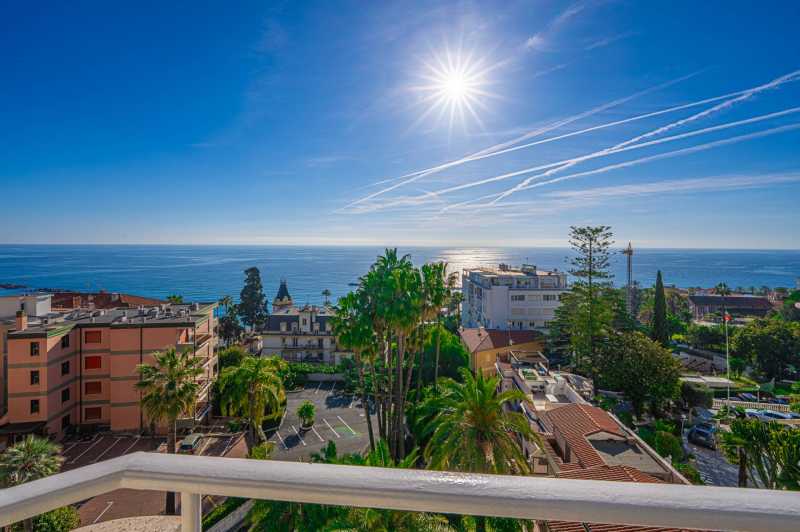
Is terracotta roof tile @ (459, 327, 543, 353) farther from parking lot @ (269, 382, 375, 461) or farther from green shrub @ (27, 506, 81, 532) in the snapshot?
green shrub @ (27, 506, 81, 532)

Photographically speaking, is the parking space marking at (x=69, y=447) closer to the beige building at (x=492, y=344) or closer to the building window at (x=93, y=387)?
the building window at (x=93, y=387)

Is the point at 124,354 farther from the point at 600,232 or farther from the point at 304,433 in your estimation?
the point at 600,232

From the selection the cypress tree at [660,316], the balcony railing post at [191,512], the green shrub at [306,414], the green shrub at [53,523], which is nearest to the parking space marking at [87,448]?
the green shrub at [306,414]

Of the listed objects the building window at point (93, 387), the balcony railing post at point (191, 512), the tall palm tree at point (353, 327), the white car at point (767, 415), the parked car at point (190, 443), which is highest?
the balcony railing post at point (191, 512)

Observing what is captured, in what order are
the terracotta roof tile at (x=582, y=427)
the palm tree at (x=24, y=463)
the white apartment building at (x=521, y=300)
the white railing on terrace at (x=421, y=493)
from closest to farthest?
the white railing on terrace at (x=421, y=493), the palm tree at (x=24, y=463), the terracotta roof tile at (x=582, y=427), the white apartment building at (x=521, y=300)

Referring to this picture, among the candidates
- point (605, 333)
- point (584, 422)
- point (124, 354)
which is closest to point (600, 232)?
point (605, 333)

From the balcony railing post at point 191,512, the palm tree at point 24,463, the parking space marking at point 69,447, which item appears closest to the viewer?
the balcony railing post at point 191,512

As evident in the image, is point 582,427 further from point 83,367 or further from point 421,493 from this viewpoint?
point 83,367
